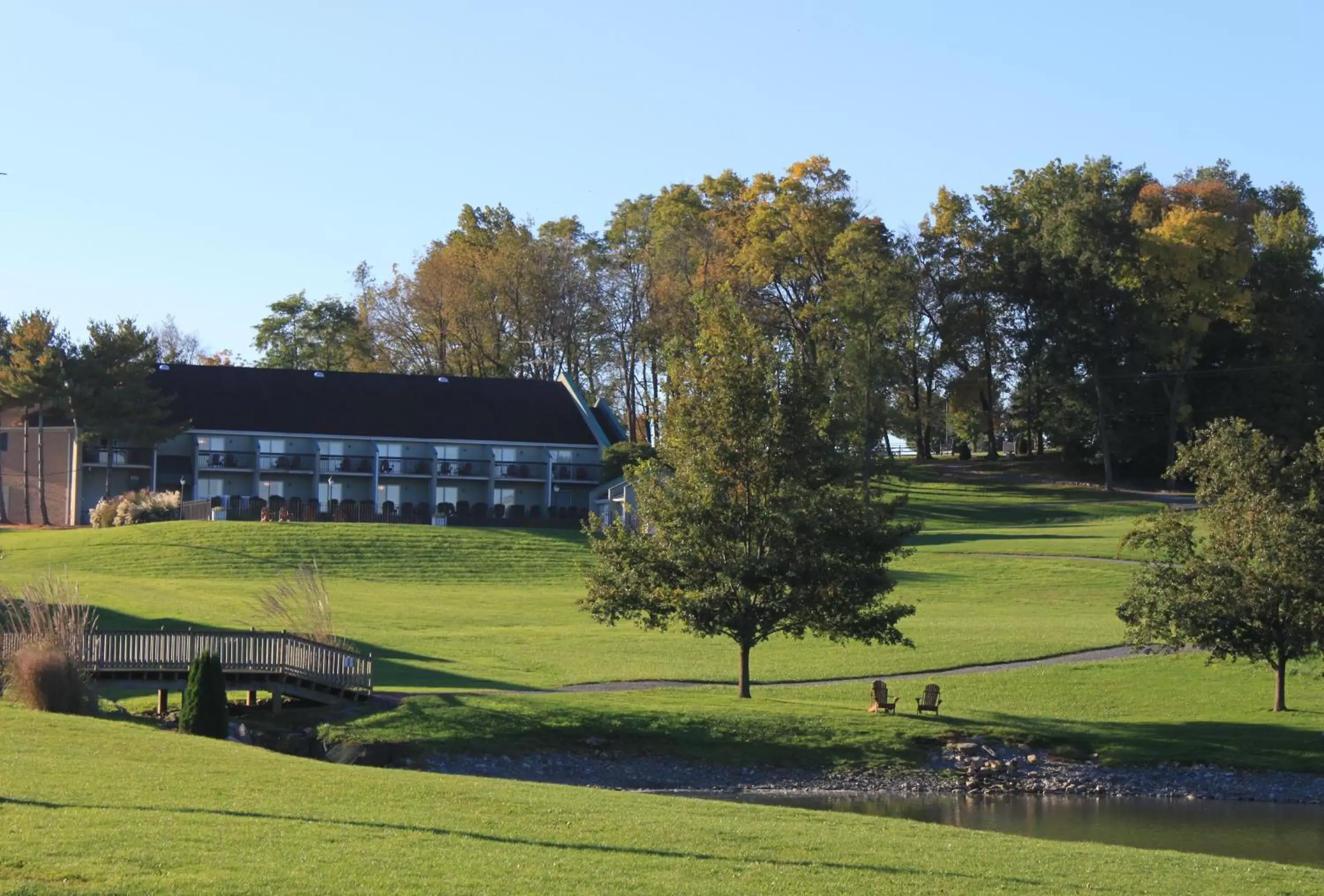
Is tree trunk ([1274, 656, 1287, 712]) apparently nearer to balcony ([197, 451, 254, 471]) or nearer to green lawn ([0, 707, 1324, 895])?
green lawn ([0, 707, 1324, 895])

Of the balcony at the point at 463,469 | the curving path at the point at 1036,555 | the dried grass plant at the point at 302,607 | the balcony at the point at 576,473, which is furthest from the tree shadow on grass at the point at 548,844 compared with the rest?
the balcony at the point at 576,473

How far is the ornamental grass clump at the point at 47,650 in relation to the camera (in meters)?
28.5

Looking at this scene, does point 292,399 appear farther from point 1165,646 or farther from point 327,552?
point 1165,646

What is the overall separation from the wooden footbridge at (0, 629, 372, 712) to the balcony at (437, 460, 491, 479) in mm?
57298

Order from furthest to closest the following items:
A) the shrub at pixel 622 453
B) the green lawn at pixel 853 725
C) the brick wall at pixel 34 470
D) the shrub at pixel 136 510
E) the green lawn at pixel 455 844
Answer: the brick wall at pixel 34 470, the shrub at pixel 622 453, the shrub at pixel 136 510, the green lawn at pixel 853 725, the green lawn at pixel 455 844

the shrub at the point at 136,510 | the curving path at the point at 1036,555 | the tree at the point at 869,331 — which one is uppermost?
the tree at the point at 869,331

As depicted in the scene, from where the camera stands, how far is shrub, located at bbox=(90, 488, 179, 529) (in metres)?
72.6

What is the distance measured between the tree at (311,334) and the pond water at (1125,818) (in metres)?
93.0

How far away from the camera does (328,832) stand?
50.4 ft

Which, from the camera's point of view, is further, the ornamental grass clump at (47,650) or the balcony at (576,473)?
the balcony at (576,473)

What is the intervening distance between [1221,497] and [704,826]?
69.8ft

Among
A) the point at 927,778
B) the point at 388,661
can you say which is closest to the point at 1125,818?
the point at 927,778

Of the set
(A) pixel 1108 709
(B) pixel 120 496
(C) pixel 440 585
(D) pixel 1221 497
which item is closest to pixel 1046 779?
(A) pixel 1108 709

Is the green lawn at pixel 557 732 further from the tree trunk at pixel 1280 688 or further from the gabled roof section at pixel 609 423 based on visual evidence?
the gabled roof section at pixel 609 423
